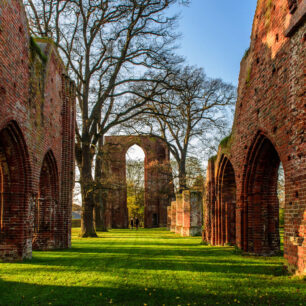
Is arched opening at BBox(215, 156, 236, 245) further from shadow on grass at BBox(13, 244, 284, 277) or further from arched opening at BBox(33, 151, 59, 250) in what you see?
arched opening at BBox(33, 151, 59, 250)

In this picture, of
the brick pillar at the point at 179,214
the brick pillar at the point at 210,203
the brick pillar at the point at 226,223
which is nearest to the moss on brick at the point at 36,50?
the brick pillar at the point at 210,203

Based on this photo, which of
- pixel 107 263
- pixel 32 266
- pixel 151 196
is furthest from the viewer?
pixel 151 196

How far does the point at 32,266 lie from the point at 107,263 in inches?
69.1

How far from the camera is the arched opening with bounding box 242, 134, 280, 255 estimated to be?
9.99 metres

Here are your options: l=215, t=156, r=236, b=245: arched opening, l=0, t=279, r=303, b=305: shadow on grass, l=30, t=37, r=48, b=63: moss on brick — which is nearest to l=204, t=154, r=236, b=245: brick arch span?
l=215, t=156, r=236, b=245: arched opening

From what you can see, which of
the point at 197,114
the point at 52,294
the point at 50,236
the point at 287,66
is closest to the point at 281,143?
the point at 287,66

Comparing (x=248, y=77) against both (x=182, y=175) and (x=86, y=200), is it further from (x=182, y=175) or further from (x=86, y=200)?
(x=182, y=175)

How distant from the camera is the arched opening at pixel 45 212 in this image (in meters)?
12.2

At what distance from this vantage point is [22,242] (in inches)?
354

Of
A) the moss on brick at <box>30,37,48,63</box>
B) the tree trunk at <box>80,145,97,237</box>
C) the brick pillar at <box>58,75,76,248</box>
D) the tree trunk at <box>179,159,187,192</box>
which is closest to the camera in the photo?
the moss on brick at <box>30,37,48,63</box>

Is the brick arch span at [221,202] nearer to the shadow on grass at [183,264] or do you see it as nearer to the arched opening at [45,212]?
the shadow on grass at [183,264]

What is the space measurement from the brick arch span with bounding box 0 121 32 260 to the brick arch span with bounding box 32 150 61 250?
9.43ft

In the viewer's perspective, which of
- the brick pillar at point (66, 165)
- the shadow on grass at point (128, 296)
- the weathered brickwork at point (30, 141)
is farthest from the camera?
the brick pillar at point (66, 165)

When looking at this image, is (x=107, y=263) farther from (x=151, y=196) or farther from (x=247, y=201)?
(x=151, y=196)
